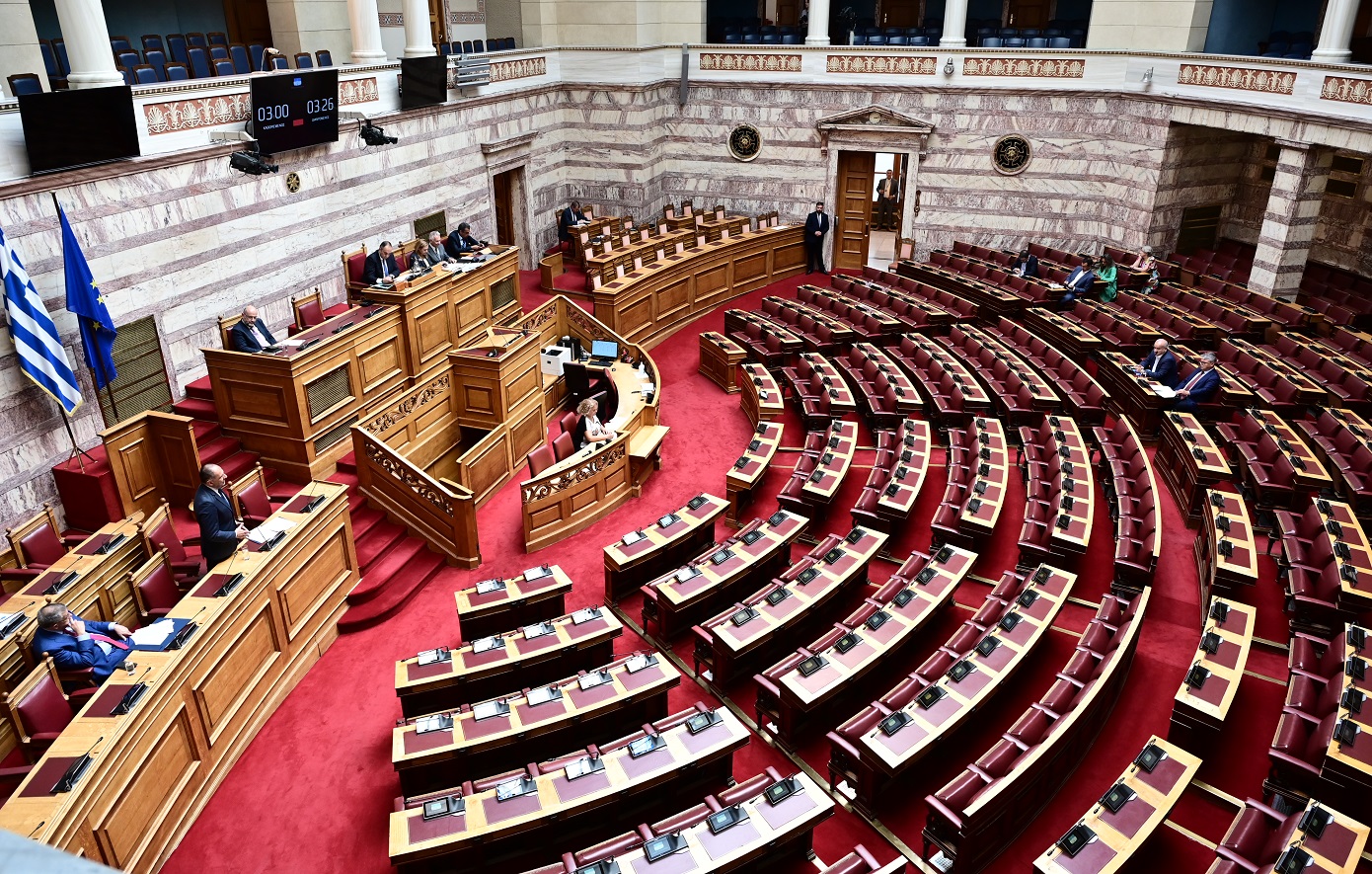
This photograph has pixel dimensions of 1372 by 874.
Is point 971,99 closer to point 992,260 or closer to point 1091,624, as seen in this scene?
point 992,260

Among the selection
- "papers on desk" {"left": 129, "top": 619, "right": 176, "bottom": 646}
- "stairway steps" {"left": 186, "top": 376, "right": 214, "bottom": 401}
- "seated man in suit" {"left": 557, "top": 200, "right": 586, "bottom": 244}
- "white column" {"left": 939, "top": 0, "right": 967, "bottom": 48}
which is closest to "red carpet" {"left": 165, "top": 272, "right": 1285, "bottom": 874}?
"papers on desk" {"left": 129, "top": 619, "right": 176, "bottom": 646}

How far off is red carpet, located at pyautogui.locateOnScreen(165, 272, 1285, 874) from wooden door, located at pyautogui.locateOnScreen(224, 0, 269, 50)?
31.4ft

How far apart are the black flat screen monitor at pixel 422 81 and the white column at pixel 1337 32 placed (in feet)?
42.5

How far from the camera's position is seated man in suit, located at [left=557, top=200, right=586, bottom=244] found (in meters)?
17.4

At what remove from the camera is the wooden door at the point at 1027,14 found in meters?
19.3

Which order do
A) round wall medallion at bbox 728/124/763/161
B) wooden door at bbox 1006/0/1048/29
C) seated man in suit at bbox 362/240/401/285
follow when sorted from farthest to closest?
wooden door at bbox 1006/0/1048/29, round wall medallion at bbox 728/124/763/161, seated man in suit at bbox 362/240/401/285

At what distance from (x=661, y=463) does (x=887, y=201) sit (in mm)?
13331

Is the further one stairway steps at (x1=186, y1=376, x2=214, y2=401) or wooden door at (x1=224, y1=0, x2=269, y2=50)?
wooden door at (x1=224, y1=0, x2=269, y2=50)

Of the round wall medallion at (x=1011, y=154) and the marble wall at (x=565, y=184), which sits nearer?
the marble wall at (x=565, y=184)

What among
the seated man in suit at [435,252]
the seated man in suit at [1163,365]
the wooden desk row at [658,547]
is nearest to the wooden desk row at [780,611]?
the wooden desk row at [658,547]

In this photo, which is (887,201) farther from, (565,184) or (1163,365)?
(1163,365)

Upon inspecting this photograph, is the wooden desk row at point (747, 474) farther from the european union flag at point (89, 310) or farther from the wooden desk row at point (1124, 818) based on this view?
the european union flag at point (89, 310)

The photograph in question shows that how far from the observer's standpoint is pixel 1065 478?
9117mm

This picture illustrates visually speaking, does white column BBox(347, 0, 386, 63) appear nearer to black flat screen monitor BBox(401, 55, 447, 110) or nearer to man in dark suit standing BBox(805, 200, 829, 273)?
black flat screen monitor BBox(401, 55, 447, 110)
